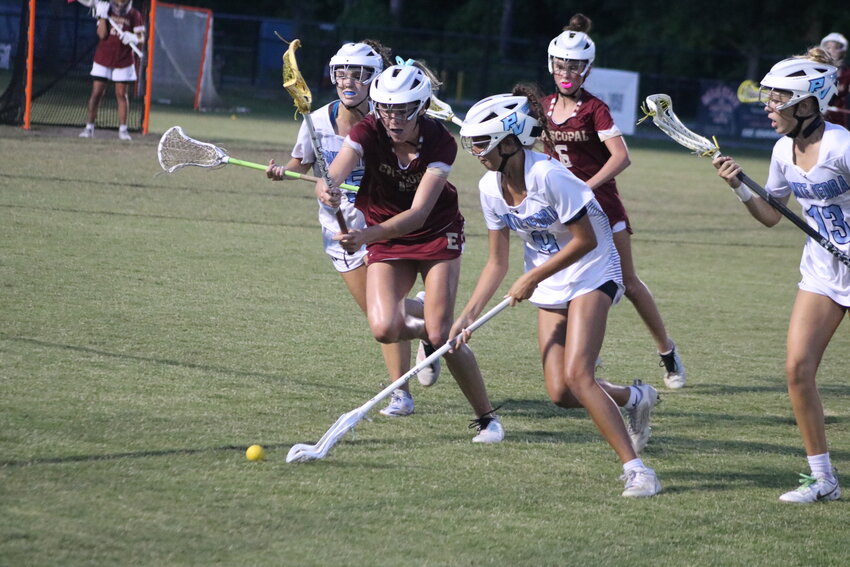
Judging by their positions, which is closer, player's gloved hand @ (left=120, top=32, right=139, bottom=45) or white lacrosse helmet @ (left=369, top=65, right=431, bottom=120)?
white lacrosse helmet @ (left=369, top=65, right=431, bottom=120)

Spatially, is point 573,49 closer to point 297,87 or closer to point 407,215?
point 407,215

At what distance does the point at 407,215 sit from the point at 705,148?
4.62 feet

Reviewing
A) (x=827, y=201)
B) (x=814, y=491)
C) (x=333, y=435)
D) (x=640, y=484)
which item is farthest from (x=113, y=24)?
(x=814, y=491)

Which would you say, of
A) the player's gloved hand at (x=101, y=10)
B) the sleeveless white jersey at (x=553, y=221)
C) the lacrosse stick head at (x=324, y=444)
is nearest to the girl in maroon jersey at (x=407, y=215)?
the sleeveless white jersey at (x=553, y=221)

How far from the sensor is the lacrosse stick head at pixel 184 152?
656 centimetres

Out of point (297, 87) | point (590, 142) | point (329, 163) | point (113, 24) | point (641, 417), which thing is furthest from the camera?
point (113, 24)

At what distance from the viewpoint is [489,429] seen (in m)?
5.58

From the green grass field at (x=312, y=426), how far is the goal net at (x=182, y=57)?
14218 mm

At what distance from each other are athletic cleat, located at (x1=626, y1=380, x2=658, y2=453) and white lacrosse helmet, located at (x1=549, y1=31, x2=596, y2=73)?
2141mm

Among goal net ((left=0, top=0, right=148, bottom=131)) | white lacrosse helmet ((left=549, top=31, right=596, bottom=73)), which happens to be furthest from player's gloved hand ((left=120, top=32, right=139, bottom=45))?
white lacrosse helmet ((left=549, top=31, right=596, bottom=73))

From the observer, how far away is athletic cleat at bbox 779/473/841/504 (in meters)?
4.95

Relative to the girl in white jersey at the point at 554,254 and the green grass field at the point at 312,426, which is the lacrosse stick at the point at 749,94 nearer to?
the girl in white jersey at the point at 554,254

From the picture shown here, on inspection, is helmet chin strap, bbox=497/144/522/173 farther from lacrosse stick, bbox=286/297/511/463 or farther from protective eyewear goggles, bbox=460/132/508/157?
lacrosse stick, bbox=286/297/511/463

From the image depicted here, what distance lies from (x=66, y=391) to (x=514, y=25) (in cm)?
4373
